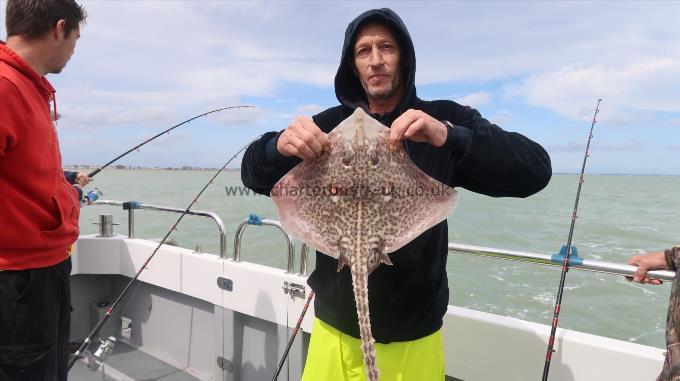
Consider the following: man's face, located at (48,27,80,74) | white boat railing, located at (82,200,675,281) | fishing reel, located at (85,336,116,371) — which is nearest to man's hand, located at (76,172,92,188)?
white boat railing, located at (82,200,675,281)

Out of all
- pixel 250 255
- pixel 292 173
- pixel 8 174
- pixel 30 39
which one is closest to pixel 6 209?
pixel 8 174

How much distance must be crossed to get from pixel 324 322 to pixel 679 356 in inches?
62.1

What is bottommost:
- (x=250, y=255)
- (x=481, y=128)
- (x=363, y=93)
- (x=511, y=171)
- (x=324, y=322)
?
(x=250, y=255)

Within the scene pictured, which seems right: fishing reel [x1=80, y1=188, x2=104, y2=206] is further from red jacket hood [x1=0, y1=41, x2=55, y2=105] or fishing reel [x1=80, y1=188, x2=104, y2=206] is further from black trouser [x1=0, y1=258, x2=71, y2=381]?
red jacket hood [x1=0, y1=41, x2=55, y2=105]

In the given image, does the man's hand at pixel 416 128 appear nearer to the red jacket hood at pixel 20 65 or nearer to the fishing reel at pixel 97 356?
the red jacket hood at pixel 20 65

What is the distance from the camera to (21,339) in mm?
2453

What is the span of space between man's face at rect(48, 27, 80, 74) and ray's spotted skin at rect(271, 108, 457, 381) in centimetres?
193

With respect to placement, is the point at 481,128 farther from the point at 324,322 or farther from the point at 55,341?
the point at 55,341

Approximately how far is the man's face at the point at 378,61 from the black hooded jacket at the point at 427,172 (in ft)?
0.16

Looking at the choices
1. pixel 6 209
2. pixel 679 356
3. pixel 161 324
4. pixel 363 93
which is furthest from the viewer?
pixel 161 324

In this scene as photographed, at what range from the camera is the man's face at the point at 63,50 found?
267cm

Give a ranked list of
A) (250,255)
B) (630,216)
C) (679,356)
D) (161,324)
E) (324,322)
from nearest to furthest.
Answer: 1. (679,356)
2. (324,322)
3. (161,324)
4. (250,255)
5. (630,216)

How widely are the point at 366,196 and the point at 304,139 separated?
36cm

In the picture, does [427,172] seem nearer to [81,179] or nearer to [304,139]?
[304,139]
